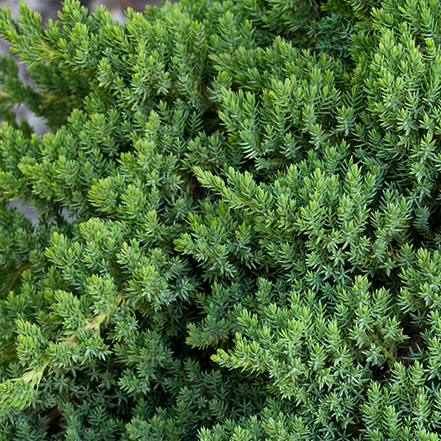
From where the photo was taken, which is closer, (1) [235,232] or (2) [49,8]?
(1) [235,232]

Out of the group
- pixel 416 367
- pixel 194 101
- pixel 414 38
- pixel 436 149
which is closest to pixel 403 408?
pixel 416 367

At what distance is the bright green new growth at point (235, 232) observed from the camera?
122cm

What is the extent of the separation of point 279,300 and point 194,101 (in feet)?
2.27

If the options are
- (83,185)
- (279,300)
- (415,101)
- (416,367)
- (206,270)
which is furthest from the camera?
(83,185)

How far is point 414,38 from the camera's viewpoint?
4.45 ft

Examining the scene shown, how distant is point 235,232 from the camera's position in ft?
4.54

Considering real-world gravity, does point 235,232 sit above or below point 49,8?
below

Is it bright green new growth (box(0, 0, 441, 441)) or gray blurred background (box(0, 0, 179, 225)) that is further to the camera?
gray blurred background (box(0, 0, 179, 225))

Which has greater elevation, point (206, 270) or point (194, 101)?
point (194, 101)

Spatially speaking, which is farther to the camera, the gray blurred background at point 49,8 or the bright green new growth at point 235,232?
the gray blurred background at point 49,8

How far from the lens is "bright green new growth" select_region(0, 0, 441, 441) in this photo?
1.22 m

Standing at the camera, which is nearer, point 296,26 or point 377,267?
point 377,267

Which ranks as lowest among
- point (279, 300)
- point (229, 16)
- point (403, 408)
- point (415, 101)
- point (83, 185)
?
point (403, 408)

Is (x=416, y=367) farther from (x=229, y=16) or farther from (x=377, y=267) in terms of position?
(x=229, y=16)
